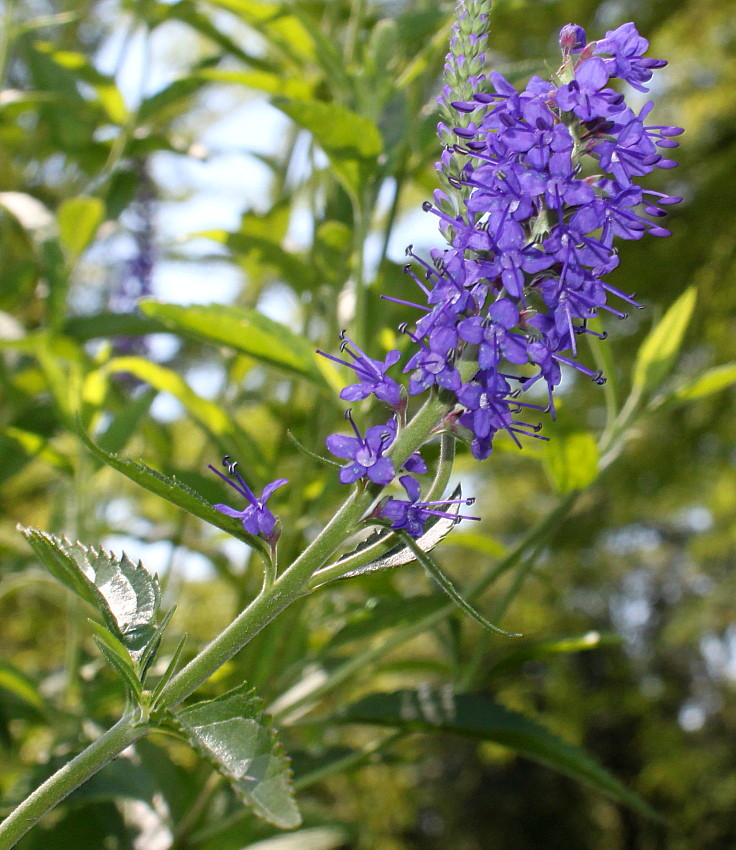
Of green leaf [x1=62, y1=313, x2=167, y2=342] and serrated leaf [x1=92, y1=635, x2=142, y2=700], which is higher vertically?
serrated leaf [x1=92, y1=635, x2=142, y2=700]

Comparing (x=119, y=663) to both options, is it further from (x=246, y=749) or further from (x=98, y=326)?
(x=98, y=326)

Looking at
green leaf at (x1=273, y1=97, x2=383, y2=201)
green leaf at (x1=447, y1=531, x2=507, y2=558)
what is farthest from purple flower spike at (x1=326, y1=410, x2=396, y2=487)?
green leaf at (x1=447, y1=531, x2=507, y2=558)

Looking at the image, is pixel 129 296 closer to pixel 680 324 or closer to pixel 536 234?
pixel 680 324

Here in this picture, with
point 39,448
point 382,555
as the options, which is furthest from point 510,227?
point 39,448

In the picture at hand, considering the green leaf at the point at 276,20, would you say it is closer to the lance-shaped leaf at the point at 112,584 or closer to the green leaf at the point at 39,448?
the green leaf at the point at 39,448

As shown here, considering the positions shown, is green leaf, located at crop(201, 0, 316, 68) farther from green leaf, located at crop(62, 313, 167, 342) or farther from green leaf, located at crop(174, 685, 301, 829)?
green leaf, located at crop(174, 685, 301, 829)

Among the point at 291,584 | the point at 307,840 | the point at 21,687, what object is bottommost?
the point at 307,840
